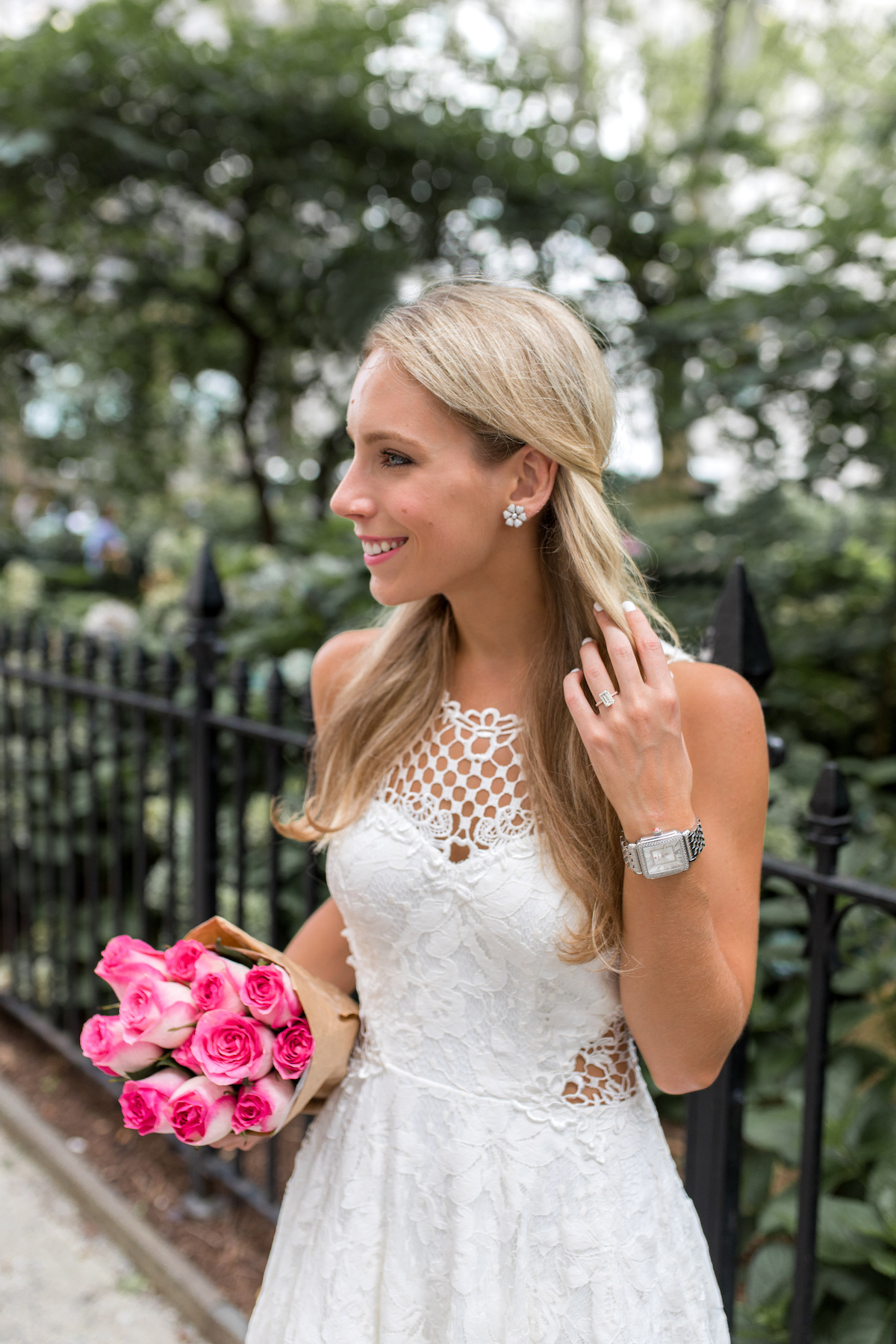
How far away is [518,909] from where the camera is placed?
132cm

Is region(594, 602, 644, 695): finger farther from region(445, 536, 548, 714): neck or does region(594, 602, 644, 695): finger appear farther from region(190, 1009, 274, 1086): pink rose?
region(190, 1009, 274, 1086): pink rose

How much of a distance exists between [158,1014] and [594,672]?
69 cm

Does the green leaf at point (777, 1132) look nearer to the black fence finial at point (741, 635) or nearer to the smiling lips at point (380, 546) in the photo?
the black fence finial at point (741, 635)

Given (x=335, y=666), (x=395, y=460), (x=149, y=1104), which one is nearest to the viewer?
(x=149, y=1104)

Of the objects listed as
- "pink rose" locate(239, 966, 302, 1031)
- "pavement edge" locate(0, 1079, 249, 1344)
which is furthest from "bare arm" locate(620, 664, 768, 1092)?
"pavement edge" locate(0, 1079, 249, 1344)

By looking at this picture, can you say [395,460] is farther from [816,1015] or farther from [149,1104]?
[816,1015]

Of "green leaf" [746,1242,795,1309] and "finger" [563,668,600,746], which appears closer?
"finger" [563,668,600,746]

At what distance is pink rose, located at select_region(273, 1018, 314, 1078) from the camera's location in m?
1.31

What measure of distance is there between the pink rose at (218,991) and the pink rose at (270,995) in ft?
0.03

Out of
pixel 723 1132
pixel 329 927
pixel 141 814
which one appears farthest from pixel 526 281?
pixel 141 814

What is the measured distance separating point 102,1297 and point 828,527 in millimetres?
3816

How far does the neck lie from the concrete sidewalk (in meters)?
2.28

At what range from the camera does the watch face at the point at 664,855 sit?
1148 mm

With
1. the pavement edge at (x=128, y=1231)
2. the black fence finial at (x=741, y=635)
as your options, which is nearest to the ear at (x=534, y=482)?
the black fence finial at (x=741, y=635)
